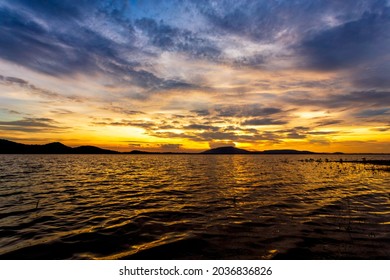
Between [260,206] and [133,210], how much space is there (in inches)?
406

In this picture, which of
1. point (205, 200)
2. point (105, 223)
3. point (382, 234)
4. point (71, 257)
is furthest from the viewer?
point (205, 200)

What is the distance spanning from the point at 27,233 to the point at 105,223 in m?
4.01

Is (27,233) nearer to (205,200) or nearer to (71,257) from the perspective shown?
(71,257)

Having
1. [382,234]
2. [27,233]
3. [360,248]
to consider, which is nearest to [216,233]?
[360,248]

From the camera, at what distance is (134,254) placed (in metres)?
10.3

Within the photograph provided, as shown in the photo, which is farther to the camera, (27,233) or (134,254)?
(27,233)

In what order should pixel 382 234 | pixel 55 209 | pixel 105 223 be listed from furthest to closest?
pixel 55 209 → pixel 105 223 → pixel 382 234

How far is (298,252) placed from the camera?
10172mm
